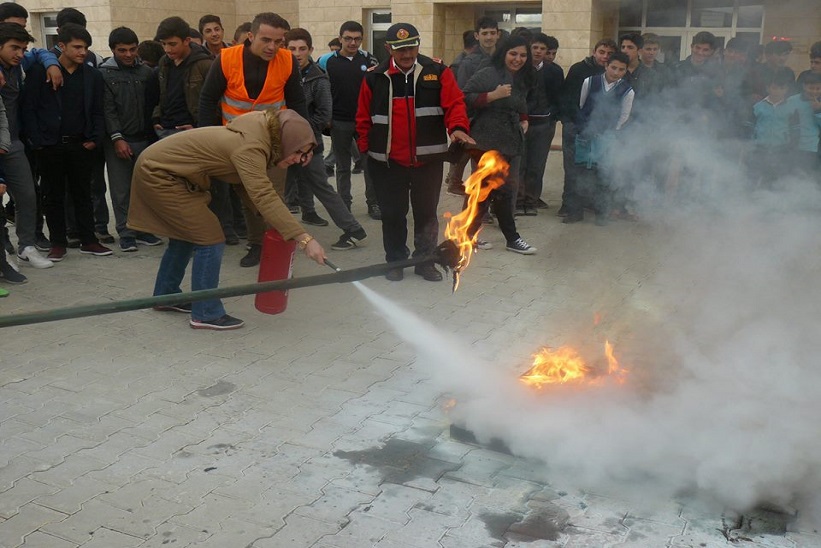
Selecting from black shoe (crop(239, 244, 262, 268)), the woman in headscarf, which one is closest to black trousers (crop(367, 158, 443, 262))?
black shoe (crop(239, 244, 262, 268))

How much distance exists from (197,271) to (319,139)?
2762mm

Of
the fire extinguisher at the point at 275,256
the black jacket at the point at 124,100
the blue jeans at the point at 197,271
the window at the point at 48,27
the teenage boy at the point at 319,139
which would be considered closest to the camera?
the fire extinguisher at the point at 275,256

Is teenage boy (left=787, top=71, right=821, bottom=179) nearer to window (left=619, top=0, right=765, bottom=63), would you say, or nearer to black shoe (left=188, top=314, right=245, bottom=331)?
window (left=619, top=0, right=765, bottom=63)

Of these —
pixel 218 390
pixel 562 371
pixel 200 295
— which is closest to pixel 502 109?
pixel 562 371

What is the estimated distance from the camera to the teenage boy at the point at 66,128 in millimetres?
6875

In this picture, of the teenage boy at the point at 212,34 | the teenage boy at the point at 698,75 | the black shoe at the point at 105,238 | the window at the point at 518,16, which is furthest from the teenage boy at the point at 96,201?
the window at the point at 518,16

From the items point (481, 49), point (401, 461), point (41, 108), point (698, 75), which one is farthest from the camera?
point (481, 49)

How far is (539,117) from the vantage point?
915cm

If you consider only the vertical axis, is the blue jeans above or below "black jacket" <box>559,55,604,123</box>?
below

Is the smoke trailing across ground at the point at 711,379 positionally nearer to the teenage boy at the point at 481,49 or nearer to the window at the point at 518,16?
the teenage boy at the point at 481,49

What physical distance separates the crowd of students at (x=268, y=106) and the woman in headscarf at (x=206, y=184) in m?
1.10

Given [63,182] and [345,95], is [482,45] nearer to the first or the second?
[345,95]

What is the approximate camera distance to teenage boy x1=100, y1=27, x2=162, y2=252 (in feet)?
24.0

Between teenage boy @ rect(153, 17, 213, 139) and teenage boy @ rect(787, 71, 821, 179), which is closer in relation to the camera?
teenage boy @ rect(787, 71, 821, 179)
